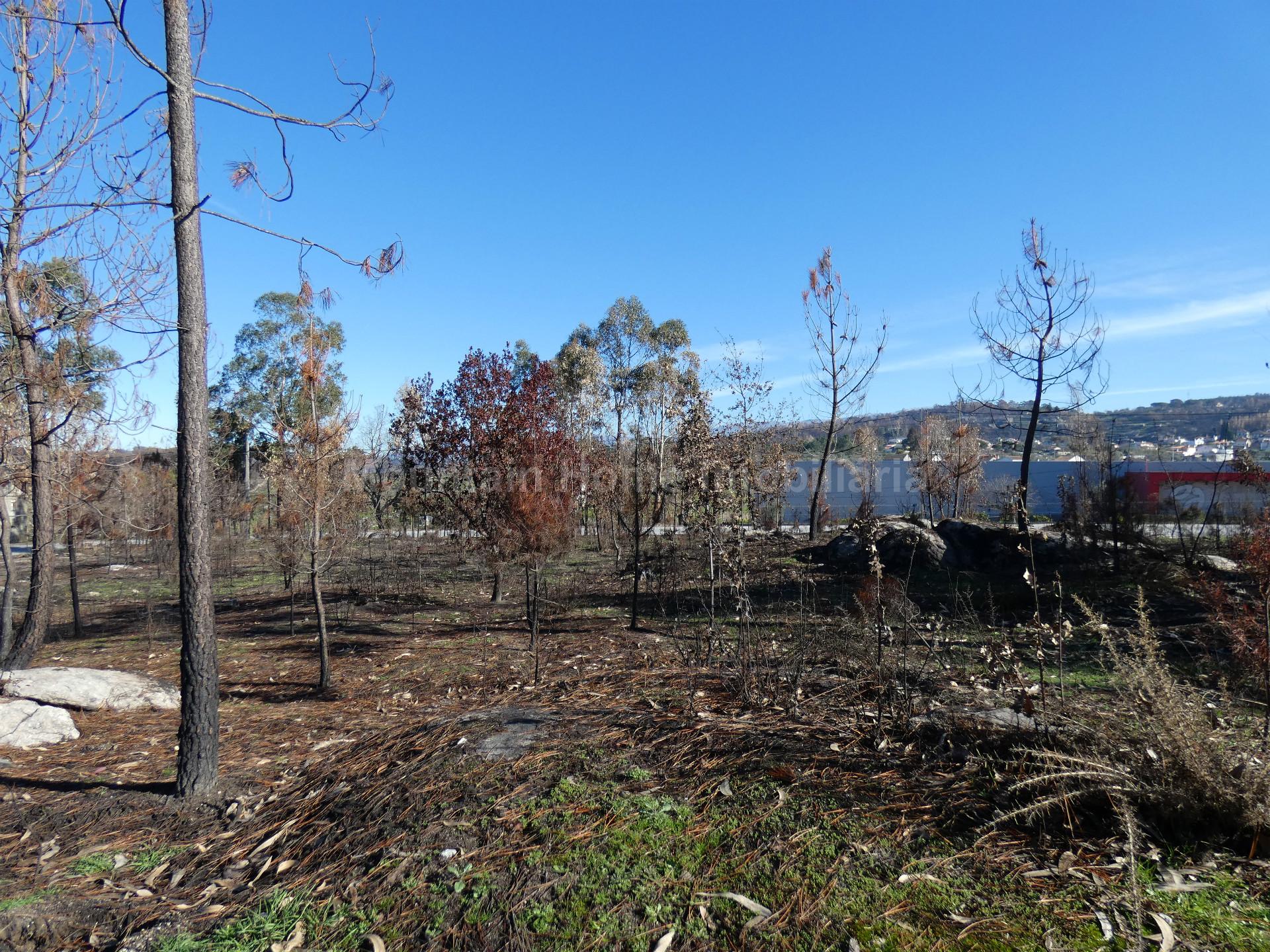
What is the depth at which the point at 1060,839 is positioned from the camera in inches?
103

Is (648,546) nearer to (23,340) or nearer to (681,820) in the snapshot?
(23,340)

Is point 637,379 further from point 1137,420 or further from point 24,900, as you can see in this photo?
point 1137,420

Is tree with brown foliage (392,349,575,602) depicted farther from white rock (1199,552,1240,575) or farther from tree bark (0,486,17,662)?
white rock (1199,552,1240,575)

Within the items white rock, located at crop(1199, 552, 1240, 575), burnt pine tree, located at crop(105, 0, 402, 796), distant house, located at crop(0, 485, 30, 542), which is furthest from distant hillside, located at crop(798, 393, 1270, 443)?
distant house, located at crop(0, 485, 30, 542)

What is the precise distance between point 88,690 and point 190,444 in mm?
4877

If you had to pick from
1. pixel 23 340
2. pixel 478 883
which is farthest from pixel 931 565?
pixel 23 340

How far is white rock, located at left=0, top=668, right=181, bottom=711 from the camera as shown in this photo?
23.1ft

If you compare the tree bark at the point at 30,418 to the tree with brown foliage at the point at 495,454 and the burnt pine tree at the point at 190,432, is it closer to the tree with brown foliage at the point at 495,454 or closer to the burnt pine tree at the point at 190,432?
the burnt pine tree at the point at 190,432

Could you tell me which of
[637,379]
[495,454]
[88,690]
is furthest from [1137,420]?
[88,690]

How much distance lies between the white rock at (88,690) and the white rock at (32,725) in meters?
0.68

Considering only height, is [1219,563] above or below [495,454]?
below

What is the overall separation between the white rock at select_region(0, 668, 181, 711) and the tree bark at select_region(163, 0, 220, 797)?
11.4 ft

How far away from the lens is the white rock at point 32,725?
594cm

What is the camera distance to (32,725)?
20.0ft
